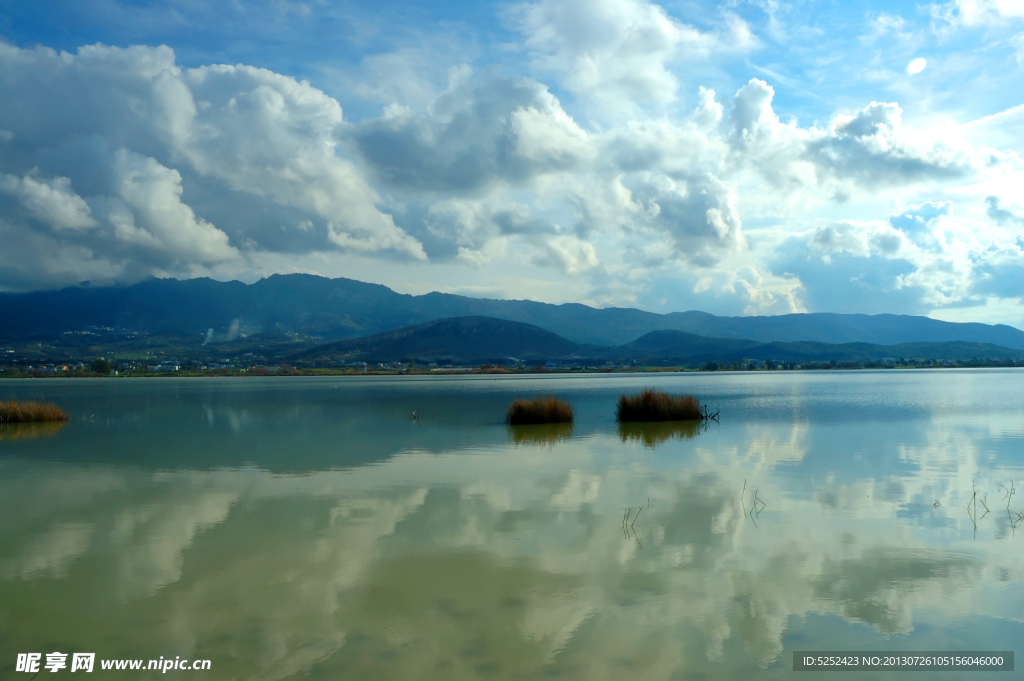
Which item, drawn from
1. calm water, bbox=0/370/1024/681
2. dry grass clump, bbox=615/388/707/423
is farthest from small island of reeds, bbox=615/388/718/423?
calm water, bbox=0/370/1024/681

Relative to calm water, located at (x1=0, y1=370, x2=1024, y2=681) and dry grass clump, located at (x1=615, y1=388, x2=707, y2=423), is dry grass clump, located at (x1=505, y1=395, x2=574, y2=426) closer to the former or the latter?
dry grass clump, located at (x1=615, y1=388, x2=707, y2=423)

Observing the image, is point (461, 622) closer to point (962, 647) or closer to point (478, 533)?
point (478, 533)

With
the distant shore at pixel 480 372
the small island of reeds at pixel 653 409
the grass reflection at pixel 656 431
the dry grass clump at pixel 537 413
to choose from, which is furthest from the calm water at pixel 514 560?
the distant shore at pixel 480 372

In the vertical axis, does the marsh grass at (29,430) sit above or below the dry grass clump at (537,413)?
below

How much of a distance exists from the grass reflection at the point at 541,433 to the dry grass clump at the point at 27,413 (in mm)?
23634

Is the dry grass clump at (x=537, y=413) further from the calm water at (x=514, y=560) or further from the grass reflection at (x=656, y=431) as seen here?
the calm water at (x=514, y=560)

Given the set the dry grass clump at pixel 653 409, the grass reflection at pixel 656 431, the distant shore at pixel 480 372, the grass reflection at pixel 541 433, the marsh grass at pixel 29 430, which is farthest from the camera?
the distant shore at pixel 480 372

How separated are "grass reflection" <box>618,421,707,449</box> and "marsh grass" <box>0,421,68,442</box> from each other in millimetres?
23607

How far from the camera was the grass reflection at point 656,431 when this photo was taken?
25.7m

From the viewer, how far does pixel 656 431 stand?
28.5 m

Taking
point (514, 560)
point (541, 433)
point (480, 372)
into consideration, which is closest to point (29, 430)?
point (541, 433)

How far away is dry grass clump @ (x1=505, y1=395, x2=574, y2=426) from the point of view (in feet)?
105

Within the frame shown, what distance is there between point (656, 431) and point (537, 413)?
5.88 meters

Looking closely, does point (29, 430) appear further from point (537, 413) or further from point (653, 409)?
point (653, 409)
